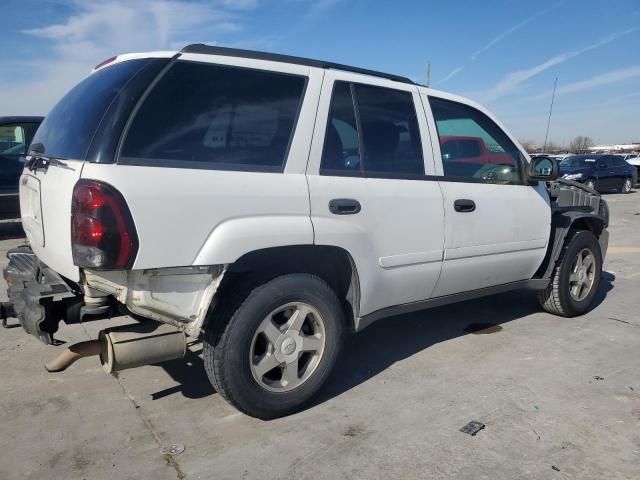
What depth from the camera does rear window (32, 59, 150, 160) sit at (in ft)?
8.31

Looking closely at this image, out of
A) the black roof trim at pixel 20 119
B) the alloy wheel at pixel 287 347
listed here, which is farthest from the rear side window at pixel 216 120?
the black roof trim at pixel 20 119

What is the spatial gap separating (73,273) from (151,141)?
732 millimetres

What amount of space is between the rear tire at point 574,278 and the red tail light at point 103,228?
3744 millimetres

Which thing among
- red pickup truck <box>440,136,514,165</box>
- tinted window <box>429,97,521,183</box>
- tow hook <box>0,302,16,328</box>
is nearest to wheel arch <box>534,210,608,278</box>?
tinted window <box>429,97,521,183</box>

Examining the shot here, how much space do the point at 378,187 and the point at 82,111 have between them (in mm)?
1702

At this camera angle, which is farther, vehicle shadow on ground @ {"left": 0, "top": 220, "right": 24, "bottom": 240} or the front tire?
vehicle shadow on ground @ {"left": 0, "top": 220, "right": 24, "bottom": 240}

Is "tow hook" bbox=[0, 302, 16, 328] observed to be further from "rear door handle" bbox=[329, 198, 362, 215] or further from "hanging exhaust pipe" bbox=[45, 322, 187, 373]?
"rear door handle" bbox=[329, 198, 362, 215]

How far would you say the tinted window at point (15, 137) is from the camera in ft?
26.8

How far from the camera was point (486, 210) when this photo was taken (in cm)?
380

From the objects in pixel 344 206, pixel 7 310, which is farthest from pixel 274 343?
pixel 7 310

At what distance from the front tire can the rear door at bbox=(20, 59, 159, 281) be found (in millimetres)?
799

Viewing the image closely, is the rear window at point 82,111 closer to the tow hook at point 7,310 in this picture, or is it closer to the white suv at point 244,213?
the white suv at point 244,213

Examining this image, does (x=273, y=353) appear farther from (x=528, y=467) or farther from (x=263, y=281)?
(x=528, y=467)

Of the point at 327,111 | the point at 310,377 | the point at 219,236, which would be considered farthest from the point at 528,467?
the point at 327,111
